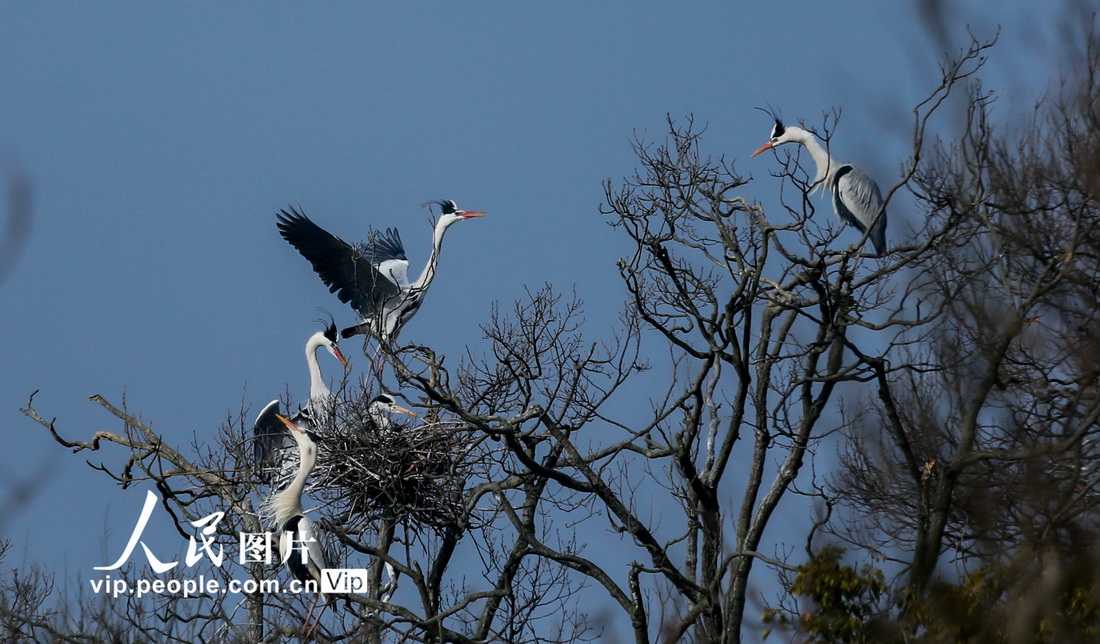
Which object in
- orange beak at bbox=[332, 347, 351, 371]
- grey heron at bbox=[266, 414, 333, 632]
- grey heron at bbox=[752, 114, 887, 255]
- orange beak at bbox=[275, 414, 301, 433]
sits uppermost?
grey heron at bbox=[752, 114, 887, 255]

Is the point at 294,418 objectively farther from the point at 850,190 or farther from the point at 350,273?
the point at 850,190

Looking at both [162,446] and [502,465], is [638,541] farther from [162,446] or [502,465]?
[162,446]

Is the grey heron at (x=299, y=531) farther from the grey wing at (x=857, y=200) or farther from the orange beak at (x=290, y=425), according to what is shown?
the grey wing at (x=857, y=200)

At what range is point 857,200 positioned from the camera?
37.0 ft

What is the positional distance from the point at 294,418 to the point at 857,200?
200 inches

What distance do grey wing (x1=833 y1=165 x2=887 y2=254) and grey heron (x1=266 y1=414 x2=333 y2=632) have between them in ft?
16.9

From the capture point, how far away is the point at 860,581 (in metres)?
5.38

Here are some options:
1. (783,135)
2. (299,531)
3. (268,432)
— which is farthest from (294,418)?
(783,135)

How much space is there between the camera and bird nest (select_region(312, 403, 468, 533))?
8539mm

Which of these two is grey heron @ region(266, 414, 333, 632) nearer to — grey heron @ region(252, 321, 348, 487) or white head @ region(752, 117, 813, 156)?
grey heron @ region(252, 321, 348, 487)

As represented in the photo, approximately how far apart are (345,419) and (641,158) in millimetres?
2602

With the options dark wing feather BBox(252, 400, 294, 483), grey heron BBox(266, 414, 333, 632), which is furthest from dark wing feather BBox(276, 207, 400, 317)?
grey heron BBox(266, 414, 333, 632)

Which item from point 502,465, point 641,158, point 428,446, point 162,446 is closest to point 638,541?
point 502,465

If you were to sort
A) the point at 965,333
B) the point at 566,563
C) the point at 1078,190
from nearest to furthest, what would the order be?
1. the point at 965,333
2. the point at 566,563
3. the point at 1078,190
